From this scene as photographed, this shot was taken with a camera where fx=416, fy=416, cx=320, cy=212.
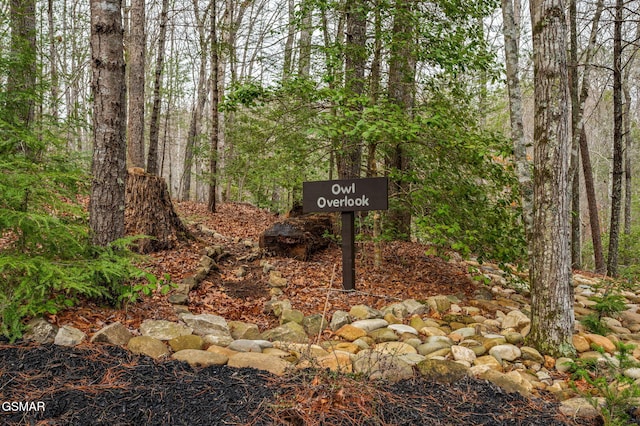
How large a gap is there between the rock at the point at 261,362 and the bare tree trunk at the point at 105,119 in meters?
1.87

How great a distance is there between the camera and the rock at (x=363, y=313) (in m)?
4.46

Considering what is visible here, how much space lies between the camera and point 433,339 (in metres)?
3.86

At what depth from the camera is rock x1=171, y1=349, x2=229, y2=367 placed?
3064 mm

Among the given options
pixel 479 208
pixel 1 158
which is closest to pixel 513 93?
pixel 479 208

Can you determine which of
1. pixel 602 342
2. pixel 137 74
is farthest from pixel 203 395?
pixel 137 74

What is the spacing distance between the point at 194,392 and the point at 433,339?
2221 millimetres

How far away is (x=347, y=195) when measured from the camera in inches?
203

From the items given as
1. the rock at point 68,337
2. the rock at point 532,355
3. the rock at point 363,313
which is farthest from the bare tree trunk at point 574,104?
the rock at point 68,337

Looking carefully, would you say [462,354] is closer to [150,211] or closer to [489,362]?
[489,362]

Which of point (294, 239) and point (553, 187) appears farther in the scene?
point (294, 239)

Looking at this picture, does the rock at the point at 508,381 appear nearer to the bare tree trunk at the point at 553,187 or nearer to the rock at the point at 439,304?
the bare tree trunk at the point at 553,187

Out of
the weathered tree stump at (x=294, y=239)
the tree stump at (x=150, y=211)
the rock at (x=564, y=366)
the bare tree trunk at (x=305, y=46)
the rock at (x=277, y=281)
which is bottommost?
the rock at (x=564, y=366)

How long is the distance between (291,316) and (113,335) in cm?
178

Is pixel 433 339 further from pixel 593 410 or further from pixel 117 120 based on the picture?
pixel 117 120
